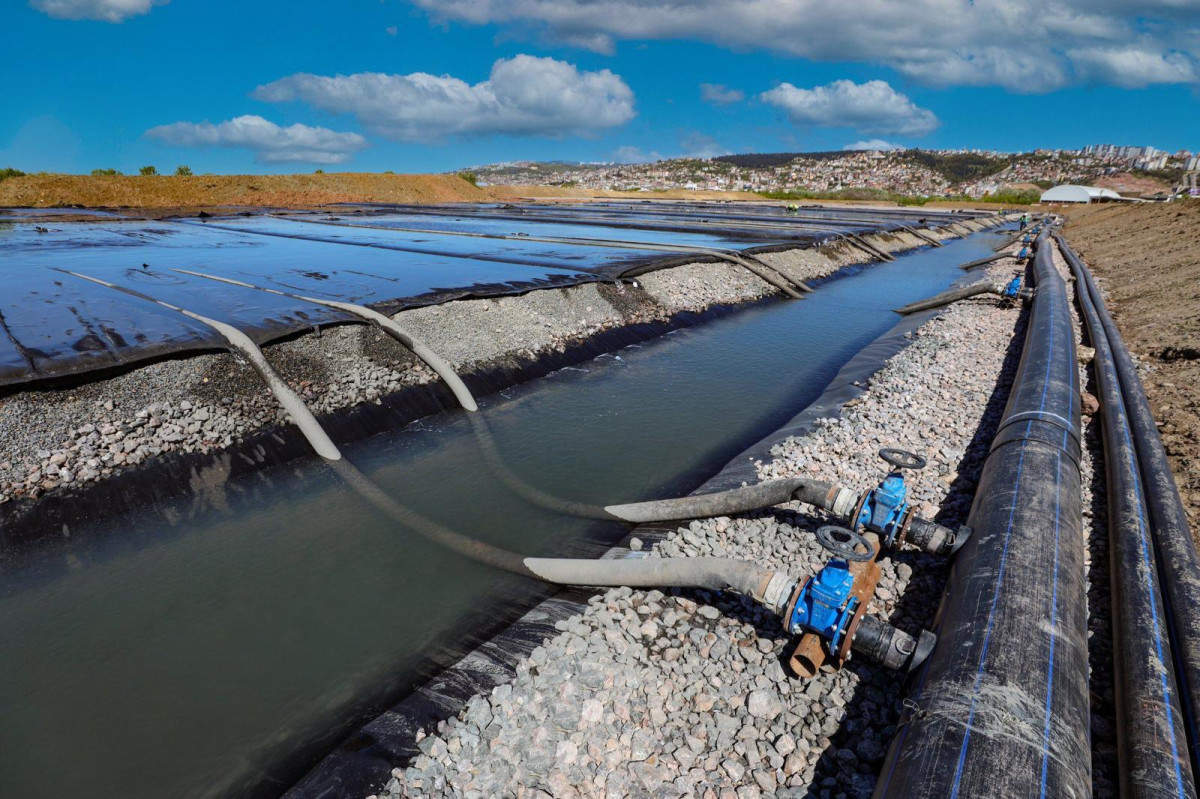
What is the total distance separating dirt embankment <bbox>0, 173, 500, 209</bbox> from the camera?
56.1 m

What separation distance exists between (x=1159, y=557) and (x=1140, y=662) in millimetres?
1723

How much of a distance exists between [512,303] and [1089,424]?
12.3 meters

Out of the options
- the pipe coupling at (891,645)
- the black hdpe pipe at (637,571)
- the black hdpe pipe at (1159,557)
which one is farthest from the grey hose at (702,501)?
the black hdpe pipe at (1159,557)

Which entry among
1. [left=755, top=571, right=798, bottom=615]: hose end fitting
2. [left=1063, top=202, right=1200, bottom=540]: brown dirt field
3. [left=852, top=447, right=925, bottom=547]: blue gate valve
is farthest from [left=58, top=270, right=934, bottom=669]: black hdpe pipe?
[left=1063, top=202, right=1200, bottom=540]: brown dirt field

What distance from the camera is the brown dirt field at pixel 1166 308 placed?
7.93 m

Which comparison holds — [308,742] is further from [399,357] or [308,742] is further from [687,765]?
[399,357]

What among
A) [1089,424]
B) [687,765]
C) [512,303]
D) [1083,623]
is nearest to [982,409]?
[1089,424]

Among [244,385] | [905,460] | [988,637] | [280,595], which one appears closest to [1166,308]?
[905,460]

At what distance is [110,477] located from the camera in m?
7.81

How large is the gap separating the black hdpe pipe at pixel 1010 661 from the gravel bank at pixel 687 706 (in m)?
0.65

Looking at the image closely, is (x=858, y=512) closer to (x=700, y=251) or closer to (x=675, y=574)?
(x=675, y=574)

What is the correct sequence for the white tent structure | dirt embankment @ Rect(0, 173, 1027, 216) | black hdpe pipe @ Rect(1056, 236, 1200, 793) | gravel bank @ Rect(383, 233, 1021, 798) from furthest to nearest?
the white tent structure → dirt embankment @ Rect(0, 173, 1027, 216) → gravel bank @ Rect(383, 233, 1021, 798) → black hdpe pipe @ Rect(1056, 236, 1200, 793)

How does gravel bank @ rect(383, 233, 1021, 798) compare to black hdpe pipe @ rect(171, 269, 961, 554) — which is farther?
black hdpe pipe @ rect(171, 269, 961, 554)

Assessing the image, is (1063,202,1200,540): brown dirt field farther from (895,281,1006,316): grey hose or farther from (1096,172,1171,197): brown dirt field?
(1096,172,1171,197): brown dirt field
